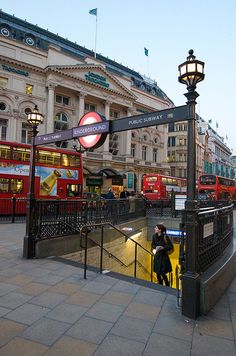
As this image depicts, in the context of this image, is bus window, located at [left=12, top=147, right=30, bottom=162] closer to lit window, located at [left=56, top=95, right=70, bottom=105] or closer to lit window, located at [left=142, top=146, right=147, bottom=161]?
lit window, located at [left=56, top=95, right=70, bottom=105]

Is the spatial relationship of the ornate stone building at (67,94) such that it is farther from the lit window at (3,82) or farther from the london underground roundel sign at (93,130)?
the london underground roundel sign at (93,130)

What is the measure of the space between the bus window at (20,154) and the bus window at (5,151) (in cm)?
29

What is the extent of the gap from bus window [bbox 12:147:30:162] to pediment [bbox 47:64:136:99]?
64.2 ft

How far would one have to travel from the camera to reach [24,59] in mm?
31109

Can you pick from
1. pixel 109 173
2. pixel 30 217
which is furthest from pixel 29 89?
pixel 30 217

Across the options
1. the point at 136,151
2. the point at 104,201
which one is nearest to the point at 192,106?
the point at 104,201

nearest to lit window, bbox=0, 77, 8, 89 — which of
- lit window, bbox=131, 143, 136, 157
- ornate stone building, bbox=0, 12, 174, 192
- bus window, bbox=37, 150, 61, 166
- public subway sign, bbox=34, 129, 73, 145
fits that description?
ornate stone building, bbox=0, 12, 174, 192

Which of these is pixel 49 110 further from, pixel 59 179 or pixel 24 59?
pixel 59 179

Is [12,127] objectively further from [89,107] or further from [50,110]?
[89,107]

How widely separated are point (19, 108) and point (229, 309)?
31.3 m

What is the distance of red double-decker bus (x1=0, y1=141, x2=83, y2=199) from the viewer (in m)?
15.1

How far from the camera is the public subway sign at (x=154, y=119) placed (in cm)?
426

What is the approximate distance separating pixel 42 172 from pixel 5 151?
241cm

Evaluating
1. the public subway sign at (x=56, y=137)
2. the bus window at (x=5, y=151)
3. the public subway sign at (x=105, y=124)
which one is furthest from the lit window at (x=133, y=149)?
the public subway sign at (x=105, y=124)
